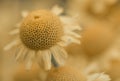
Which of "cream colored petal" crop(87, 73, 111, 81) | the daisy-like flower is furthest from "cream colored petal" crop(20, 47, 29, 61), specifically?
"cream colored petal" crop(87, 73, 111, 81)

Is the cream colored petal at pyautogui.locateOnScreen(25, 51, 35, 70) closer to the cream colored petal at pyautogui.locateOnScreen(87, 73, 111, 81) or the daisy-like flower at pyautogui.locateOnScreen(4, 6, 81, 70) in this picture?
the daisy-like flower at pyautogui.locateOnScreen(4, 6, 81, 70)

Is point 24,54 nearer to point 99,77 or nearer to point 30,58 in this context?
point 30,58

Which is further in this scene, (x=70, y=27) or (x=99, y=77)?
(x=70, y=27)

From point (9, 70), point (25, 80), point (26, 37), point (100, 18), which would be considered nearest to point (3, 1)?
point (100, 18)

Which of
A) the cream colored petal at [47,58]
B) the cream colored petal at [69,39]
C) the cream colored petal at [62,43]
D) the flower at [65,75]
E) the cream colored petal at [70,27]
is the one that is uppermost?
the cream colored petal at [70,27]

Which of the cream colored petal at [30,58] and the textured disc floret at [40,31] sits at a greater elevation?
the textured disc floret at [40,31]

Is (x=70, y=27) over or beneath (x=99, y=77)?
over

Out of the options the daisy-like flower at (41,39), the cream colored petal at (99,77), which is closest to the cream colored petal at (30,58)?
the daisy-like flower at (41,39)

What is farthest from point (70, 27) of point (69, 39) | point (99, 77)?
point (99, 77)

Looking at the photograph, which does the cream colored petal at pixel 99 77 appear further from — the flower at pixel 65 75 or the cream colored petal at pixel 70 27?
the cream colored petal at pixel 70 27
